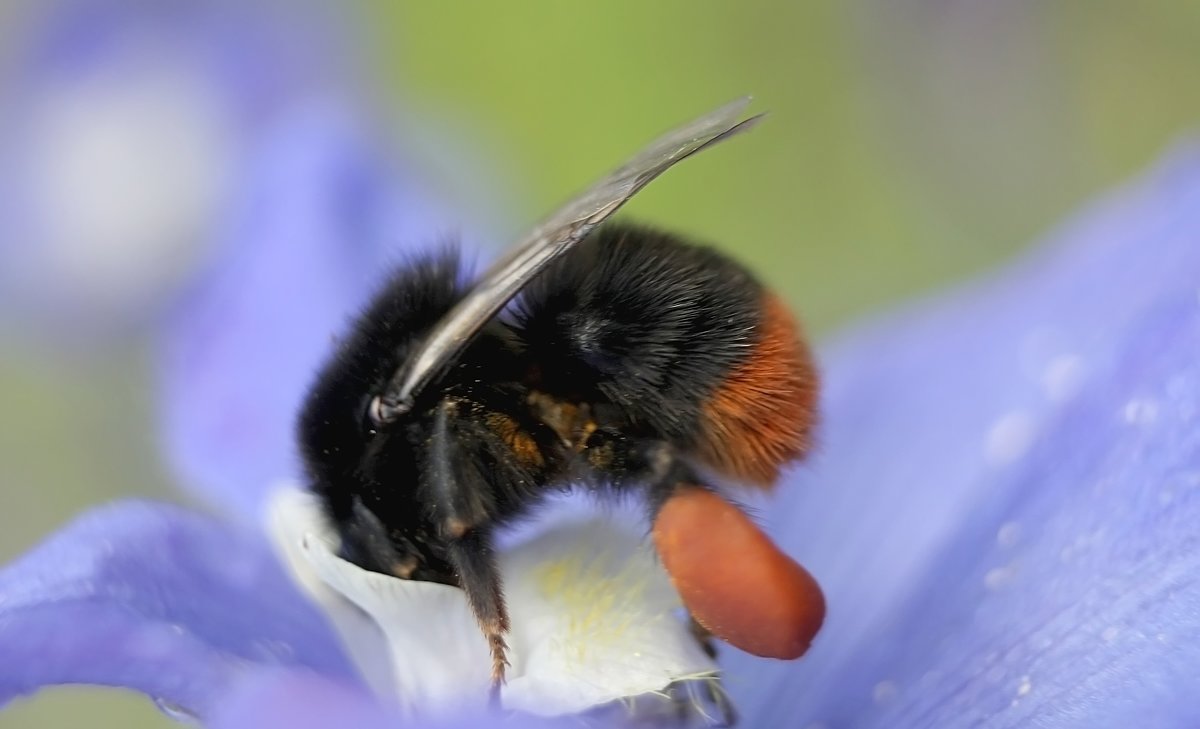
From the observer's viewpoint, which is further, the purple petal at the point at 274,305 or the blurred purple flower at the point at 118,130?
the blurred purple flower at the point at 118,130

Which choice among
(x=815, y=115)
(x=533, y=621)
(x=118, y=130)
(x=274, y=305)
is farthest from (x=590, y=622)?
(x=815, y=115)

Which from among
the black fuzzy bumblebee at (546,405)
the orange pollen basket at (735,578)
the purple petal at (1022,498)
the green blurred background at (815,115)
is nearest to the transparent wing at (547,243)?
the black fuzzy bumblebee at (546,405)

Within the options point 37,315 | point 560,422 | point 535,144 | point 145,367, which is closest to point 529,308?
point 560,422

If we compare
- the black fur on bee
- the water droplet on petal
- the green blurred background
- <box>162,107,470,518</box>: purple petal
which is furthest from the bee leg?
the green blurred background

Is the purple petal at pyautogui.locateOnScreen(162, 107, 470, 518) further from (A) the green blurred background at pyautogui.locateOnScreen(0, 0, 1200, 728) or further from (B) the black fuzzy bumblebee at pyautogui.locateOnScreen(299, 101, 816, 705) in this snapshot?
(A) the green blurred background at pyautogui.locateOnScreen(0, 0, 1200, 728)

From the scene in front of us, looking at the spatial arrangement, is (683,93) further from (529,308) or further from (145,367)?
(529,308)

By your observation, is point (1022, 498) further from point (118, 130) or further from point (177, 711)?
point (118, 130)

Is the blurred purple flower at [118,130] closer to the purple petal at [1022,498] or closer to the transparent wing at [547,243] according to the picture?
the purple petal at [1022,498]
